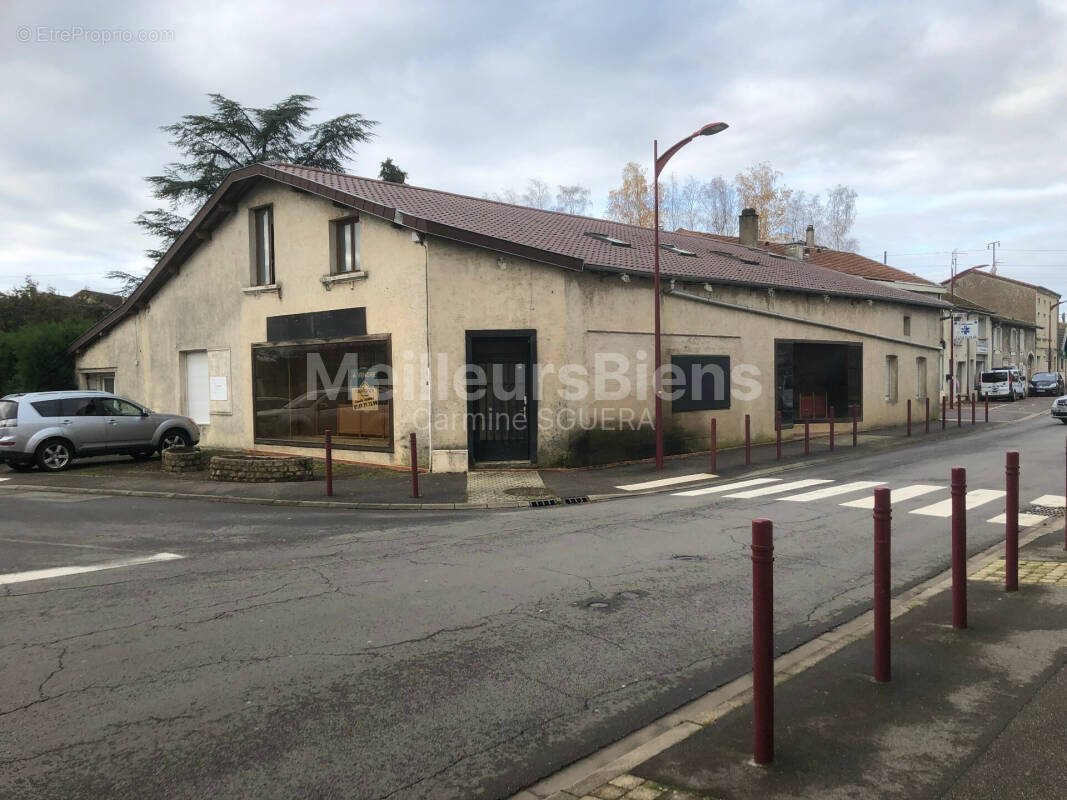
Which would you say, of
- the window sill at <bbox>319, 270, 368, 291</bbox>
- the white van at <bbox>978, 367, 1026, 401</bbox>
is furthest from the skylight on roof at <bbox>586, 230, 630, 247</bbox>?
the white van at <bbox>978, 367, 1026, 401</bbox>

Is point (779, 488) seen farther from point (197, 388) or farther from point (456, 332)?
point (197, 388)

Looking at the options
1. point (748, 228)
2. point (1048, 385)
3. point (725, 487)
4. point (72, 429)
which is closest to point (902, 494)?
point (725, 487)

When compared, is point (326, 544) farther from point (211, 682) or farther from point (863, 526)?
point (863, 526)

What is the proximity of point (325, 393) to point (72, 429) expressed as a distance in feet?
17.2

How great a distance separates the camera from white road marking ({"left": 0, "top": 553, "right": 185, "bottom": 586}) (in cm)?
702

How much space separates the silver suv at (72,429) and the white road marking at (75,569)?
968 centimetres

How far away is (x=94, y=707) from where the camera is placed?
4.09 meters

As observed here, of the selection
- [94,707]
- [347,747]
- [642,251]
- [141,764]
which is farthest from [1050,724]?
[642,251]

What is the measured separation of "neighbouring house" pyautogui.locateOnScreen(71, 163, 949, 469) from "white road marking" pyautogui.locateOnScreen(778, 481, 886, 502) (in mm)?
4897

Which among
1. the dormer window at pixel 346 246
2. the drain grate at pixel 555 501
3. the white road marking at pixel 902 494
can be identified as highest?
the dormer window at pixel 346 246

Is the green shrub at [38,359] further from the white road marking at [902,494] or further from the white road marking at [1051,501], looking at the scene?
the white road marking at [1051,501]

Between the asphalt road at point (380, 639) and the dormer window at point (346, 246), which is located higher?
the dormer window at point (346, 246)

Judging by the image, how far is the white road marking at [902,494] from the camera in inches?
410

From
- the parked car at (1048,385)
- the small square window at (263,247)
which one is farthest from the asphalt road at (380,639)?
the parked car at (1048,385)
